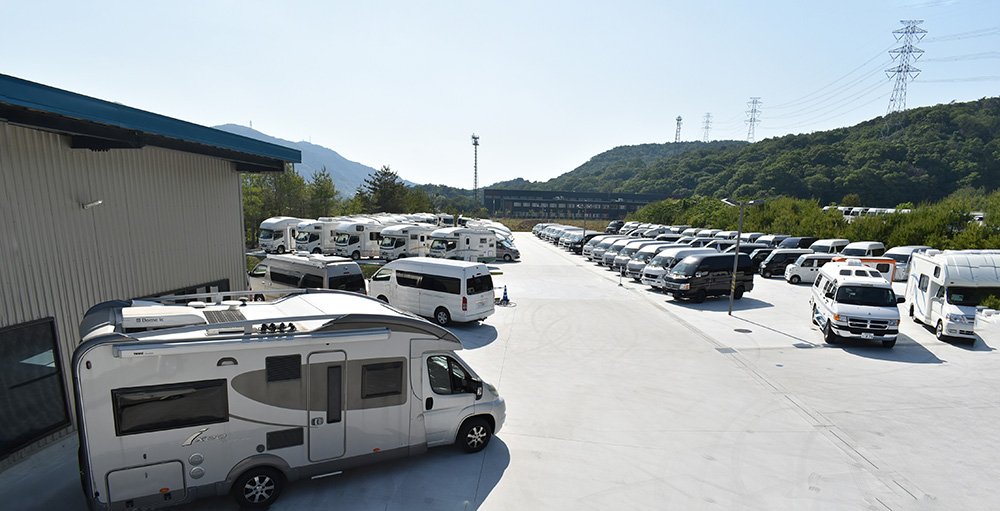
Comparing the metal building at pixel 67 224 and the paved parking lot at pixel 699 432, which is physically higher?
the metal building at pixel 67 224

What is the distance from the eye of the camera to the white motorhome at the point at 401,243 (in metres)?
32.6

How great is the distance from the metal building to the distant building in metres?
110

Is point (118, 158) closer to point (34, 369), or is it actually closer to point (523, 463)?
point (34, 369)

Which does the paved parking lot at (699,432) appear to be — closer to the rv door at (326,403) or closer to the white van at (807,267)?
the rv door at (326,403)

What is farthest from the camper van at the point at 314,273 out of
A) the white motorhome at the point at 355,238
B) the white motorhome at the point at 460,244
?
the white motorhome at the point at 355,238

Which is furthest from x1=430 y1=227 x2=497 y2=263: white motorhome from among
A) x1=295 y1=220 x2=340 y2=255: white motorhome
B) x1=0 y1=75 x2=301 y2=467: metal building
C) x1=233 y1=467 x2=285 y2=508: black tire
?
x1=233 y1=467 x2=285 y2=508: black tire

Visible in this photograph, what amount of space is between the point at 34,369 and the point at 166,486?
13.2 ft

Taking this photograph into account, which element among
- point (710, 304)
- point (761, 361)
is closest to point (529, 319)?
point (761, 361)

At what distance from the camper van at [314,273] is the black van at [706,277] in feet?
45.0

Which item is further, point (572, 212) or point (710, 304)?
point (572, 212)

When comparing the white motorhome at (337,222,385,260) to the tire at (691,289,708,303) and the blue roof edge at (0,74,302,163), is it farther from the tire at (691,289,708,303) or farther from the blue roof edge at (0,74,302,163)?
the blue roof edge at (0,74,302,163)

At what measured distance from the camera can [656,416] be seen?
9.23m

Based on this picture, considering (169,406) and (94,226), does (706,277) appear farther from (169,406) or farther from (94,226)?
(94,226)

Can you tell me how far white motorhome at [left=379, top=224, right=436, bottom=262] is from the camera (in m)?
32.6
